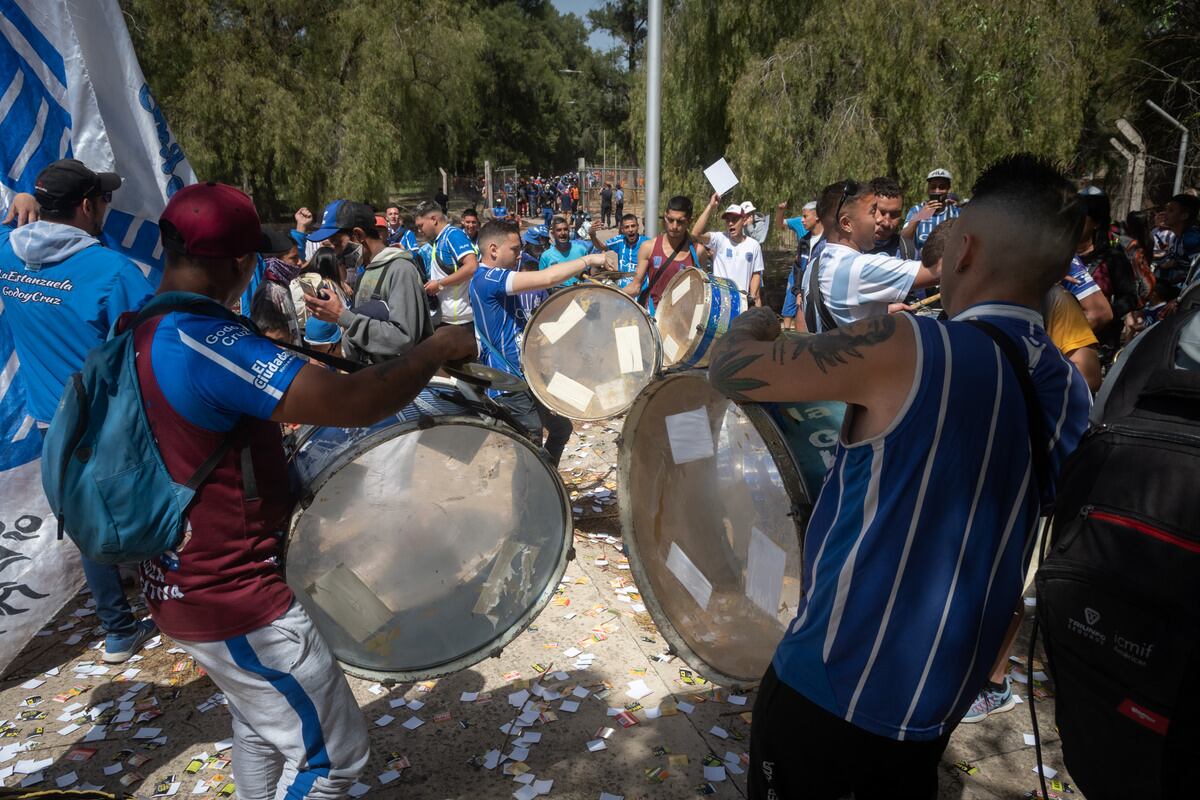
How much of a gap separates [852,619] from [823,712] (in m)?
0.22

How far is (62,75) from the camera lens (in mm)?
4090

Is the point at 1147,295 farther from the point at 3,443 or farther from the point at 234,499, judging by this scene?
the point at 3,443

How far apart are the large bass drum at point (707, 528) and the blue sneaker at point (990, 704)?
1.49 meters

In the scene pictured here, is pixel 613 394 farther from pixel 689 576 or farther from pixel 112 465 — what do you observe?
pixel 112 465

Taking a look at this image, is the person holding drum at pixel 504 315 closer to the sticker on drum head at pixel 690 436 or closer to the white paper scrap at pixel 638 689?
the white paper scrap at pixel 638 689

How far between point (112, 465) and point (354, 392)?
1.94 ft

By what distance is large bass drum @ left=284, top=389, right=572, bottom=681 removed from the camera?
2277 mm

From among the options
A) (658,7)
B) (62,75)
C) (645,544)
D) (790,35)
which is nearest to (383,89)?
(790,35)

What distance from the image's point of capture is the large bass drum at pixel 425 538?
7.47ft

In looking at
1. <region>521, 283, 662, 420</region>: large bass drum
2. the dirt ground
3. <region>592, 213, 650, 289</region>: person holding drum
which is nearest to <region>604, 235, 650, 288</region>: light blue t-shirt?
<region>592, 213, 650, 289</region>: person holding drum

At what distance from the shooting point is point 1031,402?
1.50 metres

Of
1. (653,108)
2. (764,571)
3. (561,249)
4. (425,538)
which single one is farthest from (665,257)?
(764,571)

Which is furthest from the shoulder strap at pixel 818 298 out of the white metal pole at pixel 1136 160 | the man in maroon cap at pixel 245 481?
the white metal pole at pixel 1136 160

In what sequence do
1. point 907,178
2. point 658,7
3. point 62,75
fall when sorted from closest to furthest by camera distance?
point 62,75, point 658,7, point 907,178
